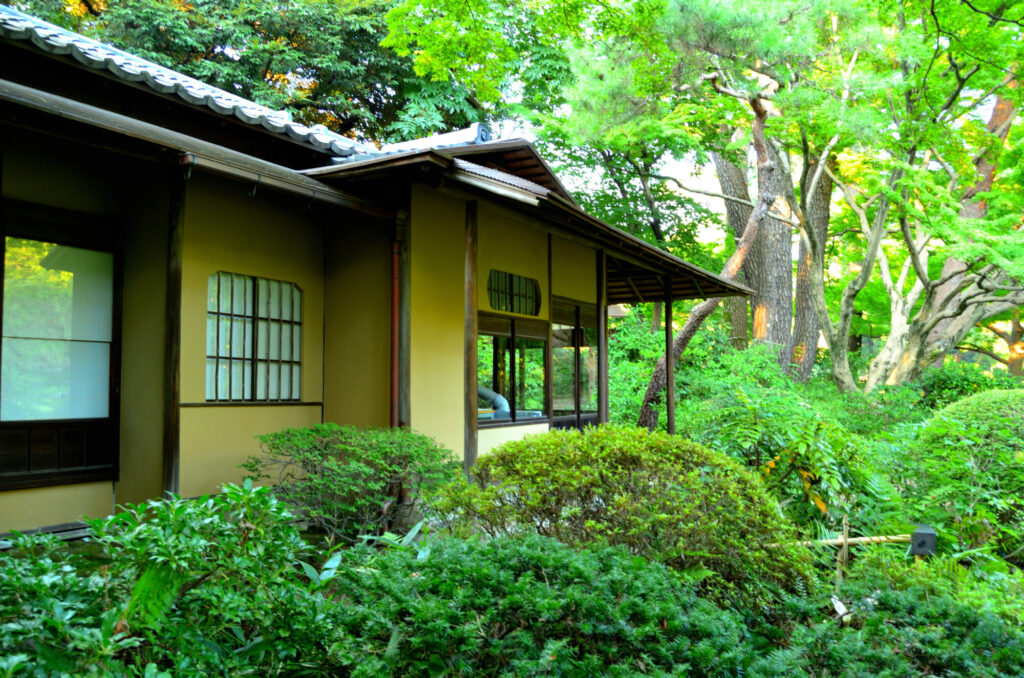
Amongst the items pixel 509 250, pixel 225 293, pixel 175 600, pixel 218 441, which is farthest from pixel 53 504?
pixel 509 250

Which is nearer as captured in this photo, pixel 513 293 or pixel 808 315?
pixel 513 293

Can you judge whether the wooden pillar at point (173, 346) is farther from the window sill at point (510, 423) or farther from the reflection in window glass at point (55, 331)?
the window sill at point (510, 423)

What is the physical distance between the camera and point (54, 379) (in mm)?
6227

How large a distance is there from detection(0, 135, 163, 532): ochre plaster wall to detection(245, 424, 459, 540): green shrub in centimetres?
96

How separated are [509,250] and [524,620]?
7150 mm

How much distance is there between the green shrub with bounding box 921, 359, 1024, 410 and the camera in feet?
53.6

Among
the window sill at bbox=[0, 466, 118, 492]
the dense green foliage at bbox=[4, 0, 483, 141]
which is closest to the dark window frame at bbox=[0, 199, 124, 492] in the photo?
the window sill at bbox=[0, 466, 118, 492]

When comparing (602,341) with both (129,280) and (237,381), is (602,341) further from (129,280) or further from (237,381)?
(129,280)

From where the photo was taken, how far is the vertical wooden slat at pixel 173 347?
20.5ft

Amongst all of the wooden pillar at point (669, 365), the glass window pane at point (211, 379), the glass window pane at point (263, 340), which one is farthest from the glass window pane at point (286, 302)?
the wooden pillar at point (669, 365)

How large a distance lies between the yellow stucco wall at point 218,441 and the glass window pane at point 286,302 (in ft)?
2.94

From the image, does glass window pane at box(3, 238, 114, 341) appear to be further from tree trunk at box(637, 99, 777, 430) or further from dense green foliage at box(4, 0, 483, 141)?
dense green foliage at box(4, 0, 483, 141)

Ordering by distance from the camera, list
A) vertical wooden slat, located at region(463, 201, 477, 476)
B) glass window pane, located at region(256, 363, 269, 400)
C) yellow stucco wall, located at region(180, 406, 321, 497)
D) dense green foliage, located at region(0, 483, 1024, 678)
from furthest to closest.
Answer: vertical wooden slat, located at region(463, 201, 477, 476) → glass window pane, located at region(256, 363, 269, 400) → yellow stucco wall, located at region(180, 406, 321, 497) → dense green foliage, located at region(0, 483, 1024, 678)

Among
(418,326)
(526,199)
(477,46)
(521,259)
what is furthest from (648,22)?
(418,326)
